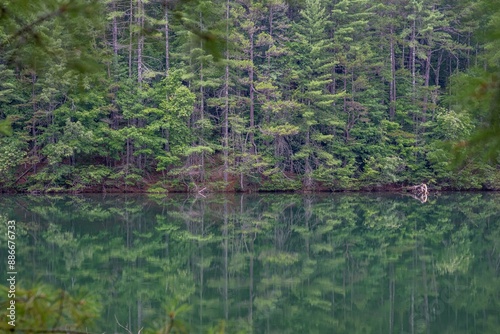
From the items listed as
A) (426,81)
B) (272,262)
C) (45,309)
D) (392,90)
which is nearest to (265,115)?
(392,90)

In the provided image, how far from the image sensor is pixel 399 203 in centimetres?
2041

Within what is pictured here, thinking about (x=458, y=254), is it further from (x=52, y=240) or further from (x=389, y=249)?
(x=52, y=240)

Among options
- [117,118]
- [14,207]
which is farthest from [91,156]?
[14,207]

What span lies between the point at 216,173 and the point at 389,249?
11.7m

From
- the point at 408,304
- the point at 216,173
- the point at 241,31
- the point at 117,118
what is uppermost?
the point at 241,31

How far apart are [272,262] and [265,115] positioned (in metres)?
13.5

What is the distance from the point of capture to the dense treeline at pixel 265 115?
21938 millimetres

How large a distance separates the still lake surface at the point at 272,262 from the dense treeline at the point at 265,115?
3293 mm

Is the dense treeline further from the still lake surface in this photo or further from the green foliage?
the green foliage

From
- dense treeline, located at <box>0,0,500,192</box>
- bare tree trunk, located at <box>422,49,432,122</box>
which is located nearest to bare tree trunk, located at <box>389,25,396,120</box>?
dense treeline, located at <box>0,0,500,192</box>

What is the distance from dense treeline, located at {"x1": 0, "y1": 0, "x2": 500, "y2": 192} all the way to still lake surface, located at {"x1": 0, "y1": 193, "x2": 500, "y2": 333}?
3.29 metres

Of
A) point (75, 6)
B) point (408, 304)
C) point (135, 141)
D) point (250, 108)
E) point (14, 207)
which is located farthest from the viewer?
point (250, 108)

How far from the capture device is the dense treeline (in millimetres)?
21938

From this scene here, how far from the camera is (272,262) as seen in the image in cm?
1148
